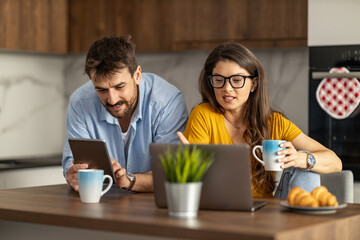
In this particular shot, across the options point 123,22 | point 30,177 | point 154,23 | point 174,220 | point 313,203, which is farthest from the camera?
point 123,22

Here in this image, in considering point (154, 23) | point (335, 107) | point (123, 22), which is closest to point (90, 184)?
point (335, 107)

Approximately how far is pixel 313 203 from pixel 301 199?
39 millimetres

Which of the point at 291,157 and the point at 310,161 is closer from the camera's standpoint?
the point at 291,157

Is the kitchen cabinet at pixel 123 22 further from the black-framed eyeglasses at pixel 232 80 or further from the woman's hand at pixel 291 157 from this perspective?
the woman's hand at pixel 291 157

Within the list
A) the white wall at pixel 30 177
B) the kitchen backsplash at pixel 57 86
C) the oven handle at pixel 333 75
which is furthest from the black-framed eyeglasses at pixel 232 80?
the white wall at pixel 30 177

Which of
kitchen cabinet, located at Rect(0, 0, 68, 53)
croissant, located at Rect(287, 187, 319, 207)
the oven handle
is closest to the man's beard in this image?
croissant, located at Rect(287, 187, 319, 207)

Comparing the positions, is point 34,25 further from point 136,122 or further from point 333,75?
point 333,75

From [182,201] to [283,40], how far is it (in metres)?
2.27

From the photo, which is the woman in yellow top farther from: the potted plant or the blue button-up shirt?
the potted plant

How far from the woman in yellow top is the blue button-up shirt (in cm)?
18

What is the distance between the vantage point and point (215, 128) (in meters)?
2.76

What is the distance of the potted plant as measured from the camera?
1812mm

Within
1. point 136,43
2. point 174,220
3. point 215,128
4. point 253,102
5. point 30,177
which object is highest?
point 136,43

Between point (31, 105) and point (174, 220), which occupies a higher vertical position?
point (31, 105)
